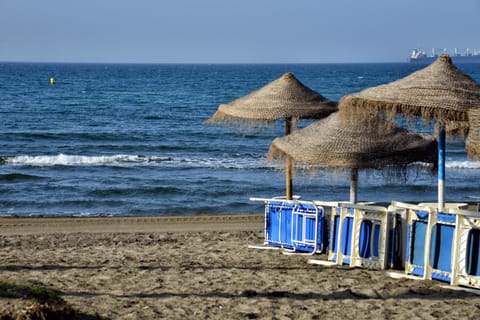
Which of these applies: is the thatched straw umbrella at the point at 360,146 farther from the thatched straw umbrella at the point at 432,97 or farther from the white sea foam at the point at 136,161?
the white sea foam at the point at 136,161

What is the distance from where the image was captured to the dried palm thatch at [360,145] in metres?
9.41

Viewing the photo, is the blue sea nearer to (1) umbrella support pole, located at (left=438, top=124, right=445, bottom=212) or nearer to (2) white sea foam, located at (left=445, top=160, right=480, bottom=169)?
(2) white sea foam, located at (left=445, top=160, right=480, bottom=169)

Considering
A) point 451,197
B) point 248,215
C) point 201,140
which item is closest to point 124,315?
point 248,215

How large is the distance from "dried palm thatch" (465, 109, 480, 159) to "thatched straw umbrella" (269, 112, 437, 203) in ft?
5.27

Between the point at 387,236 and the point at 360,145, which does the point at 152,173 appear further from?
the point at 387,236

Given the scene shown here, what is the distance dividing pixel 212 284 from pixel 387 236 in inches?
83.5

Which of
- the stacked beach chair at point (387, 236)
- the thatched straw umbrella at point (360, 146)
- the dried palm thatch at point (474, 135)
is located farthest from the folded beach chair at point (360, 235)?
the dried palm thatch at point (474, 135)

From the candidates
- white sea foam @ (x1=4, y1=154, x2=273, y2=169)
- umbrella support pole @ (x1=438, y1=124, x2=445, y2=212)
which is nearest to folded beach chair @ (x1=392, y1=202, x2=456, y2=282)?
umbrella support pole @ (x1=438, y1=124, x2=445, y2=212)

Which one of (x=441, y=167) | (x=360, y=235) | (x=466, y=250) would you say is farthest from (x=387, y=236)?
(x=466, y=250)

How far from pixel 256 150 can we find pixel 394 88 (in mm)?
19732

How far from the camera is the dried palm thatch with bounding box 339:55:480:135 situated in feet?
27.6

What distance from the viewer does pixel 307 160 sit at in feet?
31.6

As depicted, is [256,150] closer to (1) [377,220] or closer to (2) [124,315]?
(1) [377,220]

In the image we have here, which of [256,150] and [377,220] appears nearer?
[377,220]
